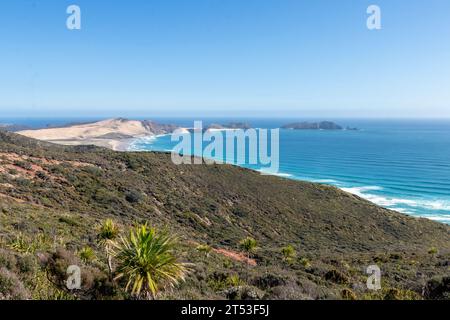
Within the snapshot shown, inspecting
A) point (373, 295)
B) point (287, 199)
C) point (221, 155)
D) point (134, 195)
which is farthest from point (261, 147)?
point (373, 295)

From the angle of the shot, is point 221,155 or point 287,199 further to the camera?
point 221,155

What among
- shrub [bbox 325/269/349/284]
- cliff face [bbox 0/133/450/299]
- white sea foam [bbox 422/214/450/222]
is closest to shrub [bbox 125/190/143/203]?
cliff face [bbox 0/133/450/299]

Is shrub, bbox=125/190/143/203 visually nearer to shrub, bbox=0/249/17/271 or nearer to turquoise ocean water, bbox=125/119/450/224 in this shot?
shrub, bbox=0/249/17/271

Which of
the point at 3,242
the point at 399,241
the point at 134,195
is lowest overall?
the point at 399,241

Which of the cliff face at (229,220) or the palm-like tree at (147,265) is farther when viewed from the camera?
the cliff face at (229,220)

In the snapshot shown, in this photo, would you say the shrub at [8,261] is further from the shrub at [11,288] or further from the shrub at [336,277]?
the shrub at [336,277]

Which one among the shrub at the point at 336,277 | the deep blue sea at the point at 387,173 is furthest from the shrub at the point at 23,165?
the deep blue sea at the point at 387,173

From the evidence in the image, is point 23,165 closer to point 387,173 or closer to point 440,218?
point 440,218
